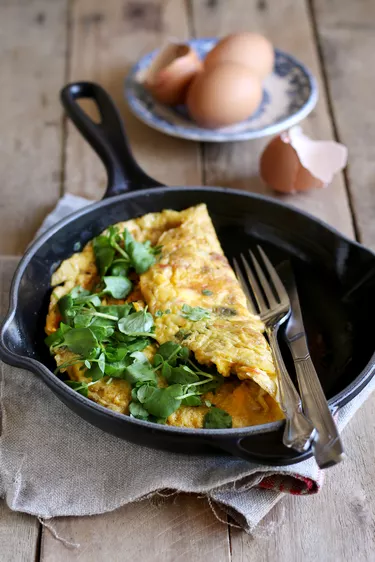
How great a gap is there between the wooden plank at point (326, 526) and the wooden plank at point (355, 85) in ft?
2.84

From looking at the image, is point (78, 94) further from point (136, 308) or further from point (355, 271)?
point (355, 271)

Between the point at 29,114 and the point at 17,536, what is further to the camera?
the point at 29,114

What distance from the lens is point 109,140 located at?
1918mm

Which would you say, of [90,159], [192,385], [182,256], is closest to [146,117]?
[90,159]

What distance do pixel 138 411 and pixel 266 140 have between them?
1.39 meters

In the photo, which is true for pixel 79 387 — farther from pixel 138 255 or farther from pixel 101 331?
pixel 138 255

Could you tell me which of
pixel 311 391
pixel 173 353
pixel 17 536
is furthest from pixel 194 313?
pixel 17 536

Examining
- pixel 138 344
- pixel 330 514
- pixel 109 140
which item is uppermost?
pixel 109 140

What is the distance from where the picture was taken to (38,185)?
88.7 inches

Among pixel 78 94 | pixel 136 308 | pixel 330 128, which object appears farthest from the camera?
pixel 330 128

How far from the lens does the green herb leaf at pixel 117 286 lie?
5.21 ft

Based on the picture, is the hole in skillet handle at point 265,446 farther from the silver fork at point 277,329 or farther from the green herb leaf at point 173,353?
the green herb leaf at point 173,353

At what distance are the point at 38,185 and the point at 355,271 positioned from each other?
3.50 feet

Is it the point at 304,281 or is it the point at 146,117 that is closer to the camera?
the point at 304,281
